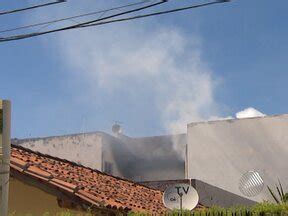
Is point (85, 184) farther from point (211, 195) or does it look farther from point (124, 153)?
point (124, 153)

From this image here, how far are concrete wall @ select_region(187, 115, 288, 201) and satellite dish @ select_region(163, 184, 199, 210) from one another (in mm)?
20050

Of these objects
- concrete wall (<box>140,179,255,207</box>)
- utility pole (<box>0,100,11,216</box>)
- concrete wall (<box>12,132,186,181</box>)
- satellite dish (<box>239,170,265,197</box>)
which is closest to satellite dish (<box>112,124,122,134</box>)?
concrete wall (<box>12,132,186,181</box>)

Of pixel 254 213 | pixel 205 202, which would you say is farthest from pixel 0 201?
pixel 205 202

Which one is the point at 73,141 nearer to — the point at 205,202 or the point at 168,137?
the point at 168,137

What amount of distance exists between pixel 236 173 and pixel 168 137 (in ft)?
26.2

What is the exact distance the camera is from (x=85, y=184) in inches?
630

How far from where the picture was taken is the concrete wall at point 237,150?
117ft

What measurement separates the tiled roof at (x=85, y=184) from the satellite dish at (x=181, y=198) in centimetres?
46

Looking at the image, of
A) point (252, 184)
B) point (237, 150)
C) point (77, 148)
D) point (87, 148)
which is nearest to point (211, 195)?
point (237, 150)

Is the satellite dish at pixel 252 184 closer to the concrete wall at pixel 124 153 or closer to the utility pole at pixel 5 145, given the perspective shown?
the concrete wall at pixel 124 153

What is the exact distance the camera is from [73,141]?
43.7 metres

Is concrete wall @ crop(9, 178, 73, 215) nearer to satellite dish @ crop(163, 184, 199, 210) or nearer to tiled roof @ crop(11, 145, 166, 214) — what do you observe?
tiled roof @ crop(11, 145, 166, 214)

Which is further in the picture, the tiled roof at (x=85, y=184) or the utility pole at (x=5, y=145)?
the tiled roof at (x=85, y=184)

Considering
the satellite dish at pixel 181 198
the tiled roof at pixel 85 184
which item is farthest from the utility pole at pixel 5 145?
the satellite dish at pixel 181 198
